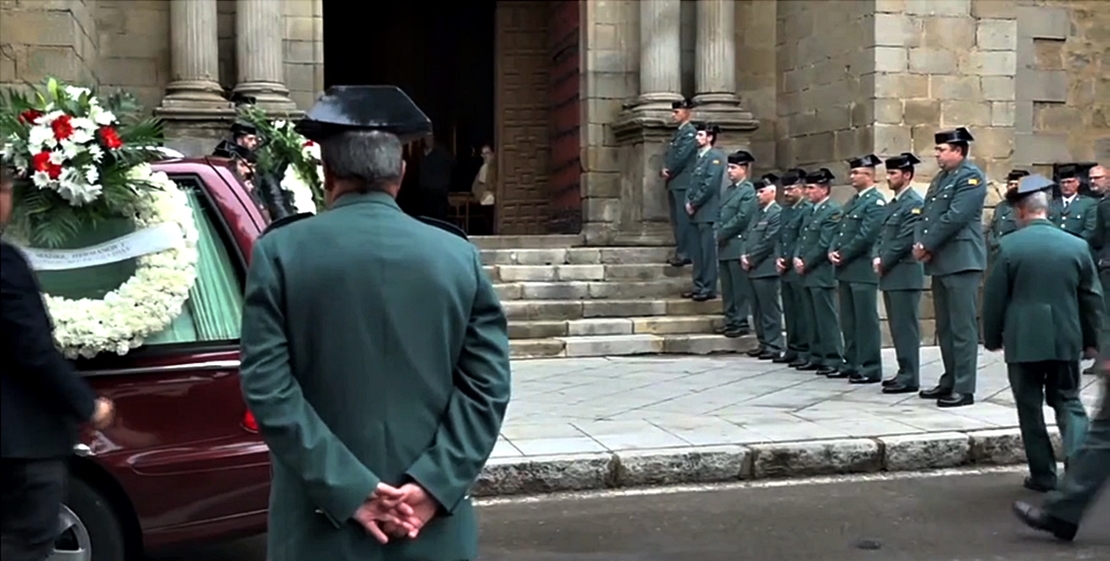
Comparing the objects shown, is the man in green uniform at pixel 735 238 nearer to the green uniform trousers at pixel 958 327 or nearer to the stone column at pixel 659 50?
the stone column at pixel 659 50

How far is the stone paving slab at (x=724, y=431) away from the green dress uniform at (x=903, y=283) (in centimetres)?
27

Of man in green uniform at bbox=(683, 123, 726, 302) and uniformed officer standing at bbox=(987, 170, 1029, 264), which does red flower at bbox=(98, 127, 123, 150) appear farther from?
uniformed officer standing at bbox=(987, 170, 1029, 264)

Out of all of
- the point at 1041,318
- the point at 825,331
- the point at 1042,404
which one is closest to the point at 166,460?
the point at 1041,318

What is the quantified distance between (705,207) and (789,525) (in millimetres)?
6813

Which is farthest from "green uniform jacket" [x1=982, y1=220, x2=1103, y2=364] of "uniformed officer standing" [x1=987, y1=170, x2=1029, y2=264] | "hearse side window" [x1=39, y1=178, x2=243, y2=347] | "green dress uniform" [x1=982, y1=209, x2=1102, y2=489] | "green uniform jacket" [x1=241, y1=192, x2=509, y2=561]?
"uniformed officer standing" [x1=987, y1=170, x2=1029, y2=264]

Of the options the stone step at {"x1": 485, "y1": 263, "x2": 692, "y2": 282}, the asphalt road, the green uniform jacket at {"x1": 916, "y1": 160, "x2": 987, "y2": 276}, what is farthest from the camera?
the stone step at {"x1": 485, "y1": 263, "x2": 692, "y2": 282}

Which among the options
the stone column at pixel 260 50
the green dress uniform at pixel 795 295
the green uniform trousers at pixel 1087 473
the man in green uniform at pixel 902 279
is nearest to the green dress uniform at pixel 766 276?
the green dress uniform at pixel 795 295

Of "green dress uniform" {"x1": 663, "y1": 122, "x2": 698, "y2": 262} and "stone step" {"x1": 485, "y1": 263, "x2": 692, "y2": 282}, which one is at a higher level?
"green dress uniform" {"x1": 663, "y1": 122, "x2": 698, "y2": 262}

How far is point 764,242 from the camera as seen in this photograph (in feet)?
39.0

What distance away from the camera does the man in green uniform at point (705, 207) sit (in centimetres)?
1283

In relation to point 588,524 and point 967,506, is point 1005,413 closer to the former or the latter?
point 967,506

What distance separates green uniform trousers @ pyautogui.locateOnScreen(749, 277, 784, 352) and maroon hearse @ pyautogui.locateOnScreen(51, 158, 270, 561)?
317 inches

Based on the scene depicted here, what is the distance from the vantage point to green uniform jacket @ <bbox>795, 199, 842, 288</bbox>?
1115 cm

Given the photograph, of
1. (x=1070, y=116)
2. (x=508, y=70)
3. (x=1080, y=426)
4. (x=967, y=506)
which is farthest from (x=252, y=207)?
(x=1070, y=116)
